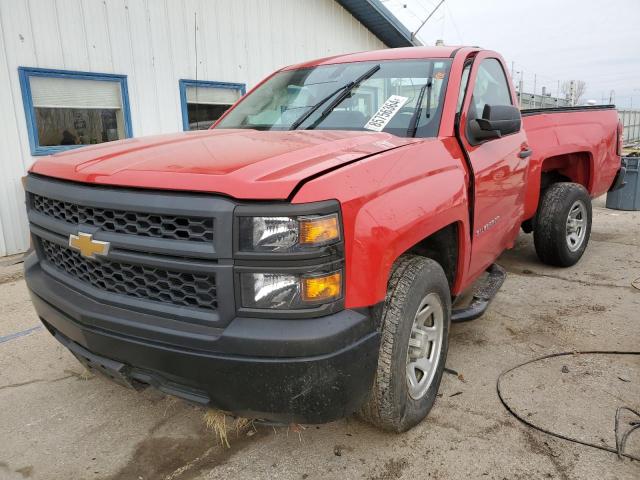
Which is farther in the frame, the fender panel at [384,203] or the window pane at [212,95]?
the window pane at [212,95]

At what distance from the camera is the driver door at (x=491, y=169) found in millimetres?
2961

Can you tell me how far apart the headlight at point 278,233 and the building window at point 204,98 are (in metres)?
6.29

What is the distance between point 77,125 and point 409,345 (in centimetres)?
590

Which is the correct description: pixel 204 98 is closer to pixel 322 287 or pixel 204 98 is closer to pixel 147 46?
pixel 147 46

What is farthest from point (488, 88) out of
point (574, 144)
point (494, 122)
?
point (574, 144)

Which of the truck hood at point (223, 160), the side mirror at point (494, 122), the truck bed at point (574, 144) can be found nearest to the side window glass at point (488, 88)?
the side mirror at point (494, 122)

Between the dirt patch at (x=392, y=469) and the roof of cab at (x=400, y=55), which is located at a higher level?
the roof of cab at (x=400, y=55)

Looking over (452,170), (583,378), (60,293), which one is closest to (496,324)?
(583,378)

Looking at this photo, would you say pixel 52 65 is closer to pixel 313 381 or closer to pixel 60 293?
pixel 60 293

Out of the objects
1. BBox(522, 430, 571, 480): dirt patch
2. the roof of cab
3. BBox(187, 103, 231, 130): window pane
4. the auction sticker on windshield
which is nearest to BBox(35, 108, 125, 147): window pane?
BBox(187, 103, 231, 130): window pane

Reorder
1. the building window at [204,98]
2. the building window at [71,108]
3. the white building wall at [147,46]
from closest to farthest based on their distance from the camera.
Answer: the white building wall at [147,46]
the building window at [71,108]
the building window at [204,98]

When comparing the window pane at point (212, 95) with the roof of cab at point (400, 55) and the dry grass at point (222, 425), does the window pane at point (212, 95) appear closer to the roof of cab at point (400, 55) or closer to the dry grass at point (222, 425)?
the roof of cab at point (400, 55)

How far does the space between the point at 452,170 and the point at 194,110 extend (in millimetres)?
6224

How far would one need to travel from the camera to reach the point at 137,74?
701 centimetres
